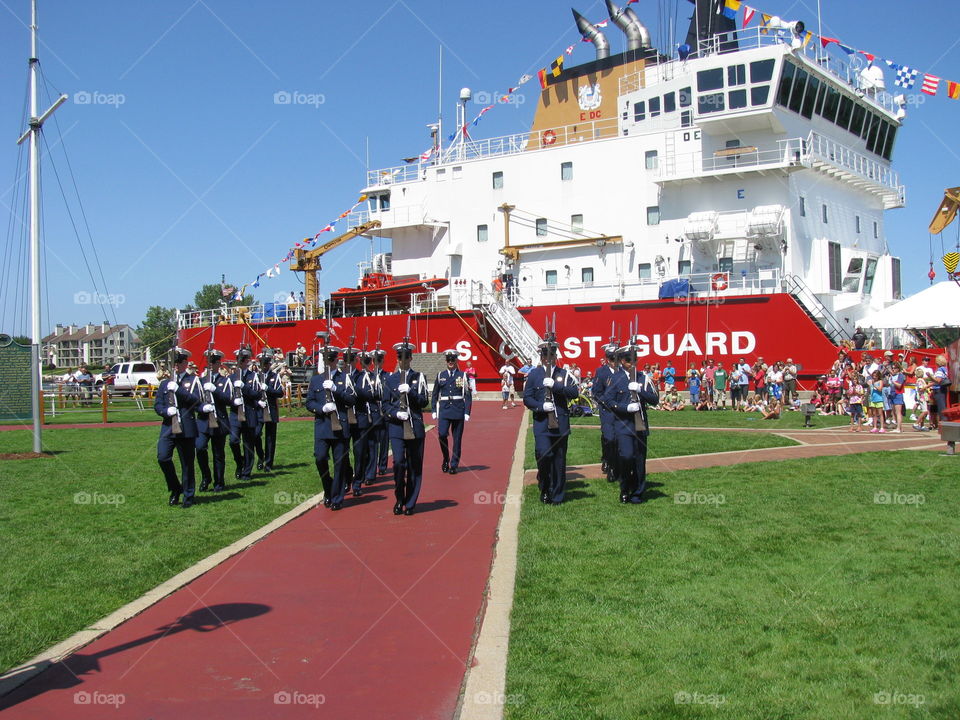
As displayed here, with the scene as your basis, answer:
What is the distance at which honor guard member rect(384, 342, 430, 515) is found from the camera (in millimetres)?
10070

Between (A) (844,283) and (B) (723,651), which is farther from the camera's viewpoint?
(A) (844,283)

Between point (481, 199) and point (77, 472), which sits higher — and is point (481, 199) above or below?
above

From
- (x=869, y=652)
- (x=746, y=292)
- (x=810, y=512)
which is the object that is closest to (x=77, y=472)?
(x=810, y=512)

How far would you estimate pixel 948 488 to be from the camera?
10766 mm

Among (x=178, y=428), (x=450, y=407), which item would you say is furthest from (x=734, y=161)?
(x=178, y=428)

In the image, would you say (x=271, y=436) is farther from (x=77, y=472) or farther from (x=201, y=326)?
(x=201, y=326)

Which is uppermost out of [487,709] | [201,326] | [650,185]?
[650,185]

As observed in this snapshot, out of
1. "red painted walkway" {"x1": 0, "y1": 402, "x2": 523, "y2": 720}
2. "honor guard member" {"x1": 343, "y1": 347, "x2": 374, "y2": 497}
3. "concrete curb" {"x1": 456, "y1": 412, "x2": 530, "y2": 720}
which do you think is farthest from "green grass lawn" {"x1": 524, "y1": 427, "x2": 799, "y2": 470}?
"red painted walkway" {"x1": 0, "y1": 402, "x2": 523, "y2": 720}

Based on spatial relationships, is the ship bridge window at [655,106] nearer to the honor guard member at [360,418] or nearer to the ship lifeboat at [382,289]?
the ship lifeboat at [382,289]

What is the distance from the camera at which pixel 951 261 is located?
20953 mm

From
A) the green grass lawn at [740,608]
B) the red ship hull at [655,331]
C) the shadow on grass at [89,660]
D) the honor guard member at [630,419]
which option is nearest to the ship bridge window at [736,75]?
the red ship hull at [655,331]

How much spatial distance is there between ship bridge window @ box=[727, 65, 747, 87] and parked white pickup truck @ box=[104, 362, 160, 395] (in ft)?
95.4

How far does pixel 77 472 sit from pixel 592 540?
987 cm

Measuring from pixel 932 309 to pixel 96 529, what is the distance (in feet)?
65.0
